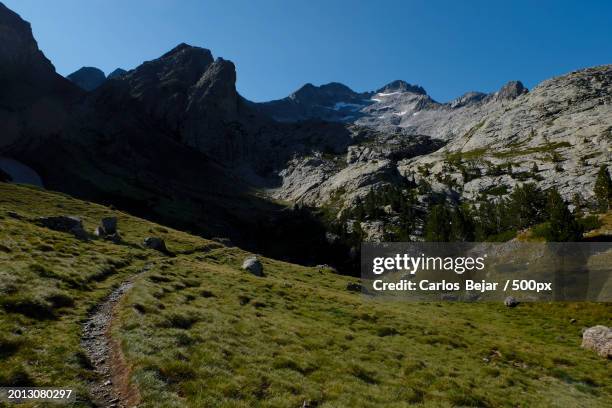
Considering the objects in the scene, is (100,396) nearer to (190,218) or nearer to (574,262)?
(574,262)

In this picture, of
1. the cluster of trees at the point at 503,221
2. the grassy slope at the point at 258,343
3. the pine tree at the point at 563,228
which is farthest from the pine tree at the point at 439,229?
the grassy slope at the point at 258,343

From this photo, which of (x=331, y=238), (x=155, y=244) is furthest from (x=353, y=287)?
(x=331, y=238)

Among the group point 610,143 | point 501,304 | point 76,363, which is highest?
point 610,143

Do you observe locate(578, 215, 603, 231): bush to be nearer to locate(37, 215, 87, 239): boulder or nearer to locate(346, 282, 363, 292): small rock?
locate(346, 282, 363, 292): small rock

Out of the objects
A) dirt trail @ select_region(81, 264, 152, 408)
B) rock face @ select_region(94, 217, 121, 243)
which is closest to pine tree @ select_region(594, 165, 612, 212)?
rock face @ select_region(94, 217, 121, 243)

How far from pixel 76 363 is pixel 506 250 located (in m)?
82.9

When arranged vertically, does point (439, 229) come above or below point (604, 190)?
below

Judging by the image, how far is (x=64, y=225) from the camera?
57.9 m

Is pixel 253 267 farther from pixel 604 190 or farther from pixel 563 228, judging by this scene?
pixel 604 190

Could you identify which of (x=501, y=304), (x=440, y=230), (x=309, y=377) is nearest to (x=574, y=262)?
(x=501, y=304)

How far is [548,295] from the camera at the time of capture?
63.4m

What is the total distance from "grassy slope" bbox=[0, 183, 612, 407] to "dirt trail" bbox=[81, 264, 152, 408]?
605 mm

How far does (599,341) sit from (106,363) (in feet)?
150

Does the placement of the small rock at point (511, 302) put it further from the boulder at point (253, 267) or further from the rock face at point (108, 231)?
the rock face at point (108, 231)
